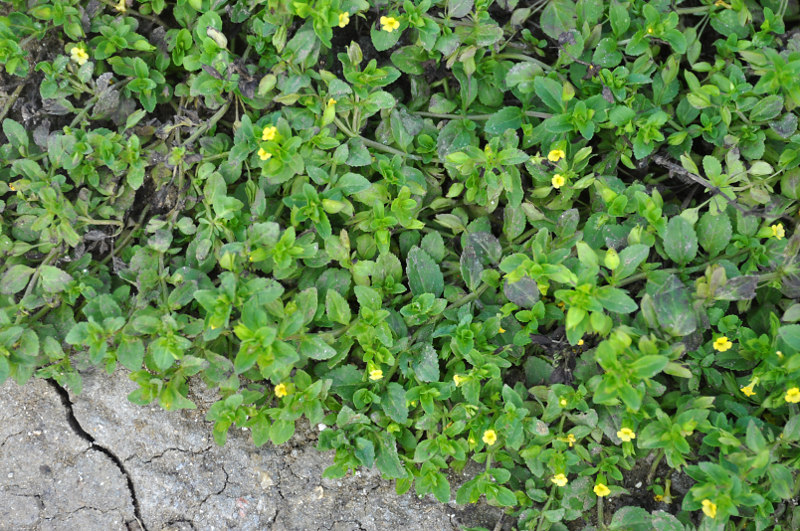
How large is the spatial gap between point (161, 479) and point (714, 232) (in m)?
2.73

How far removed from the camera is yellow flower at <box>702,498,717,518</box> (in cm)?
245

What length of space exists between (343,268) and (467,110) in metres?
0.96

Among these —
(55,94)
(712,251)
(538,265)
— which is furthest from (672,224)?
(55,94)

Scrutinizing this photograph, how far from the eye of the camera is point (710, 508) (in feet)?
8.07

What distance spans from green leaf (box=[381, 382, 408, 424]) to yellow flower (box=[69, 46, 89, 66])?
202cm

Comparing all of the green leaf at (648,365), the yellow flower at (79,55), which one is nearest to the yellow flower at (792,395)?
the green leaf at (648,365)

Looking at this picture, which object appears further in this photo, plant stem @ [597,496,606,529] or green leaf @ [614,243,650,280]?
plant stem @ [597,496,606,529]

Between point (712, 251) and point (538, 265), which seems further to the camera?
point (712, 251)

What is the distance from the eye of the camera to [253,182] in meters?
2.86

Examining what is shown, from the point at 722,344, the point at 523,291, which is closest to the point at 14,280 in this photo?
the point at 523,291

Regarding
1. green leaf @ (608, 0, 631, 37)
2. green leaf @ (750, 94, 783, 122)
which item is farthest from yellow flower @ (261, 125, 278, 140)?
green leaf @ (750, 94, 783, 122)

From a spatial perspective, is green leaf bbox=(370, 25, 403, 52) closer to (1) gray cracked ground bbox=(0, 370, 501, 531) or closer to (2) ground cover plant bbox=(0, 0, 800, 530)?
(2) ground cover plant bbox=(0, 0, 800, 530)

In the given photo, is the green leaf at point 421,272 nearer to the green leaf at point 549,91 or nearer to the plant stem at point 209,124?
the green leaf at point 549,91

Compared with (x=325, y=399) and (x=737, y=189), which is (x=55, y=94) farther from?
(x=737, y=189)
